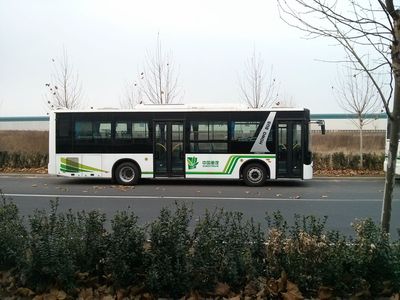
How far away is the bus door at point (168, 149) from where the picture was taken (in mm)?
16156

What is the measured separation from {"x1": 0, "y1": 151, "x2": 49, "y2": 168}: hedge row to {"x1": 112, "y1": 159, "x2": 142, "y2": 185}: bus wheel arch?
843 cm

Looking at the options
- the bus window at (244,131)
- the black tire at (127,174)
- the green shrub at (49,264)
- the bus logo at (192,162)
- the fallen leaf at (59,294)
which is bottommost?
the fallen leaf at (59,294)

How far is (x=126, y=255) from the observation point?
446cm

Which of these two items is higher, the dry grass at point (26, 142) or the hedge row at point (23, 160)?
the dry grass at point (26, 142)

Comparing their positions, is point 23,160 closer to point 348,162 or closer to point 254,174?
point 254,174

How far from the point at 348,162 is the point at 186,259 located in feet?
60.8

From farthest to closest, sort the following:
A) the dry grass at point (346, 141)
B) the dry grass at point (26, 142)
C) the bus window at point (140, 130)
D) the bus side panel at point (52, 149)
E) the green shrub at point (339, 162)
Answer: the dry grass at point (346, 141) → the dry grass at point (26, 142) → the green shrub at point (339, 162) → the bus side panel at point (52, 149) → the bus window at point (140, 130)

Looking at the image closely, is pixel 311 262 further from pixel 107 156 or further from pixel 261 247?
pixel 107 156

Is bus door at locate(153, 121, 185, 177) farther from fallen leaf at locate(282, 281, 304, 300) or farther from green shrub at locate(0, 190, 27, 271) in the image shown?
fallen leaf at locate(282, 281, 304, 300)

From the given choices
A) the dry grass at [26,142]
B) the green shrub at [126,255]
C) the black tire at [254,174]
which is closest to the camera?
the green shrub at [126,255]

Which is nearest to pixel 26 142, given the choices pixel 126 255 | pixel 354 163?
pixel 354 163

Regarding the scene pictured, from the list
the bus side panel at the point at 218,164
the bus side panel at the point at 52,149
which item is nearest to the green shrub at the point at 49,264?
the bus side panel at the point at 218,164

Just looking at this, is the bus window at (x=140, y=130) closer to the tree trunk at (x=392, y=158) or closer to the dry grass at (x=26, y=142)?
the tree trunk at (x=392, y=158)

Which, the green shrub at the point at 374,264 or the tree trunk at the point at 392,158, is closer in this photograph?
the green shrub at the point at 374,264
